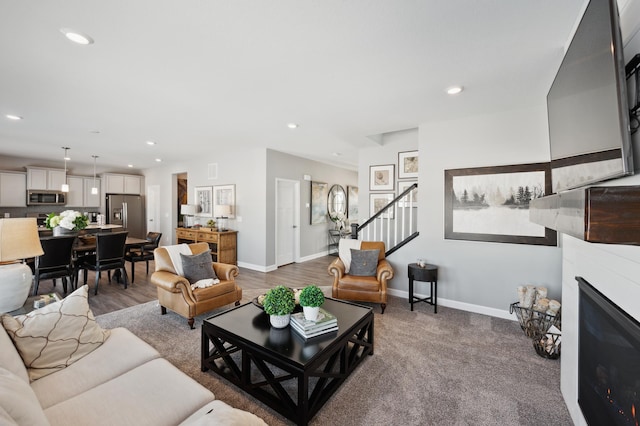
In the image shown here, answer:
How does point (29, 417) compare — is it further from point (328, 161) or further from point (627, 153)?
point (328, 161)

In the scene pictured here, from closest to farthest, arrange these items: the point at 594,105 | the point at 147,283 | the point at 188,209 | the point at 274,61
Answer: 1. the point at 594,105
2. the point at 274,61
3. the point at 147,283
4. the point at 188,209

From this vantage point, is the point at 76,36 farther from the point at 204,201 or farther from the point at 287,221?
the point at 204,201

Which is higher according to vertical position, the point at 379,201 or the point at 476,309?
the point at 379,201

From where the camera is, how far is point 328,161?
7270 millimetres

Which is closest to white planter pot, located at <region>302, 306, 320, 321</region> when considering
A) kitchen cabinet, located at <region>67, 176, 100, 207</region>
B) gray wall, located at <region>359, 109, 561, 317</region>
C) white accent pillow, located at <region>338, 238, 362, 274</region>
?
white accent pillow, located at <region>338, 238, 362, 274</region>

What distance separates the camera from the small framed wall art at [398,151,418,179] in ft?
15.7

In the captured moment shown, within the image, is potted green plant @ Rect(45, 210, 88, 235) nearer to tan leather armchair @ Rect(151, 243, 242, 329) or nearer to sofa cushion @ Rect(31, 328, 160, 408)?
tan leather armchair @ Rect(151, 243, 242, 329)

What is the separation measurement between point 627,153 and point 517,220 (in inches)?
109

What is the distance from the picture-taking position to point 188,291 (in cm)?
304

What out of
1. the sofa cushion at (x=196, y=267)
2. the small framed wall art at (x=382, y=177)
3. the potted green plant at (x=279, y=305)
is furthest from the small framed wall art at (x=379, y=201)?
the potted green plant at (x=279, y=305)

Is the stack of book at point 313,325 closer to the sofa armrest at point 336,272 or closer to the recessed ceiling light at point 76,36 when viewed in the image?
the sofa armrest at point 336,272

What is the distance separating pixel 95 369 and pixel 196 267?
1808mm

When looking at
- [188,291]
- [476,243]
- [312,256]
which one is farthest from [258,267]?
[476,243]

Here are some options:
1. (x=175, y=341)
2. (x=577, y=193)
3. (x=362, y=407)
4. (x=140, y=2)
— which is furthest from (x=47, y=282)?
(x=577, y=193)
